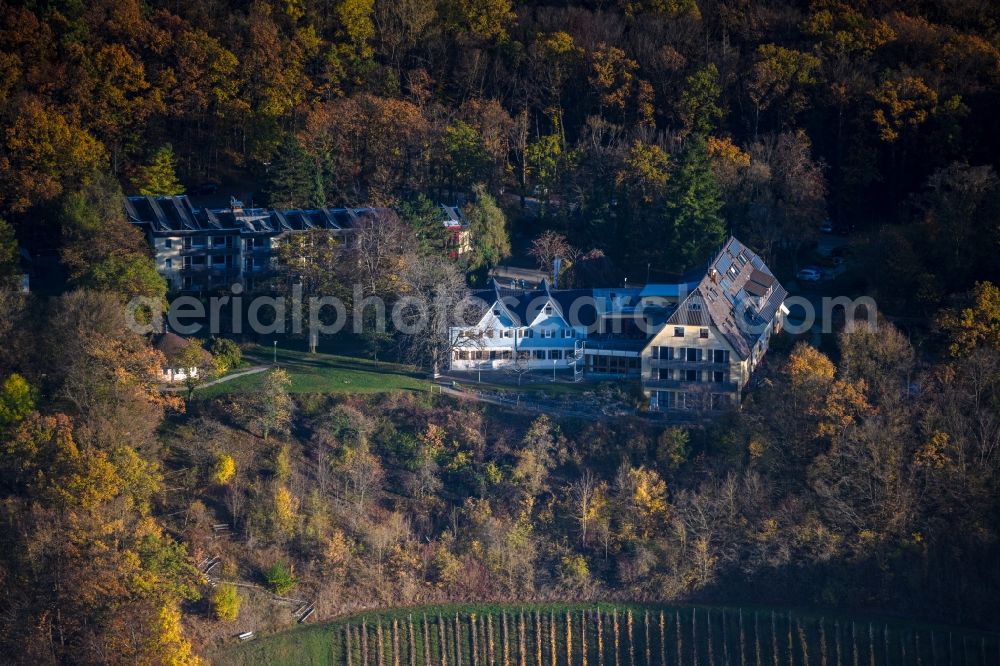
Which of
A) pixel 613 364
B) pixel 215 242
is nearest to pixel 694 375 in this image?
pixel 613 364

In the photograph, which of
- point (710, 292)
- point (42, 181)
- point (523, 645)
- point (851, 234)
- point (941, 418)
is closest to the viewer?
point (523, 645)

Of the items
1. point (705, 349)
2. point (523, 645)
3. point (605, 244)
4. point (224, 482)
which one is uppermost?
point (605, 244)

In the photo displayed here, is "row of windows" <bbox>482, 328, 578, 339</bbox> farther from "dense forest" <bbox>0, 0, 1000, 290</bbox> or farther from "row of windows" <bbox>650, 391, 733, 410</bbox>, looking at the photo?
"dense forest" <bbox>0, 0, 1000, 290</bbox>

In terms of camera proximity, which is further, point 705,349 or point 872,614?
point 705,349

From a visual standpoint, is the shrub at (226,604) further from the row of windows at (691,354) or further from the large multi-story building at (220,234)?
the large multi-story building at (220,234)

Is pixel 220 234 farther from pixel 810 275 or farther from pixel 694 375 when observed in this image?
pixel 810 275

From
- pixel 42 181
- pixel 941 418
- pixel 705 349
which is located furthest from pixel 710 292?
pixel 42 181

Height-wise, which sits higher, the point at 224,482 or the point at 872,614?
the point at 224,482

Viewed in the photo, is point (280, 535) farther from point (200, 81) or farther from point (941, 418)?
point (200, 81)
